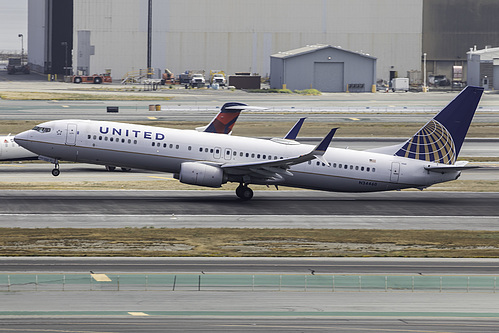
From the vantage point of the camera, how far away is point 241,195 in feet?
187

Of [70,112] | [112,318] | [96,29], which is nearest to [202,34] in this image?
[96,29]

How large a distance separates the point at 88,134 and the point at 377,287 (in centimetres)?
2665

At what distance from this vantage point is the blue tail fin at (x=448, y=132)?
5647 centimetres

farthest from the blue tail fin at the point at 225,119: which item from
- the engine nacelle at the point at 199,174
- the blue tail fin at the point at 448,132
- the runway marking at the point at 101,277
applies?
the runway marking at the point at 101,277

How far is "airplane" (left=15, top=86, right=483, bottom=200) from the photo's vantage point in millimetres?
55406

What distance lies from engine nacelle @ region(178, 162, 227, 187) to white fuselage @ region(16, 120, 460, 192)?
1.12 metres

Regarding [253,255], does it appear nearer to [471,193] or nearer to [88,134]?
[88,134]

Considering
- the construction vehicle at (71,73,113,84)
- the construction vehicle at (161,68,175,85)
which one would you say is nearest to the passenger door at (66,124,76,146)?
the construction vehicle at (161,68,175,85)

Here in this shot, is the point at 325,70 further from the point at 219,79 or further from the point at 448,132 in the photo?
the point at 448,132

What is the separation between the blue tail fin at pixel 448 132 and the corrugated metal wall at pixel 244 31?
12791 centimetres

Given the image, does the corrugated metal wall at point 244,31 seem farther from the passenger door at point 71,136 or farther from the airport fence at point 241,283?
the airport fence at point 241,283

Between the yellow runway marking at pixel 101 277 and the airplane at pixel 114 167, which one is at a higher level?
the airplane at pixel 114 167

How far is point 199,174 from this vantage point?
54219 mm

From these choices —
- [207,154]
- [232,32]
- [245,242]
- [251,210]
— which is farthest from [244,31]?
[245,242]
